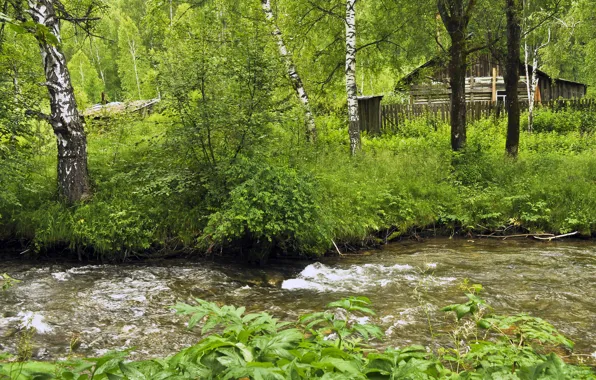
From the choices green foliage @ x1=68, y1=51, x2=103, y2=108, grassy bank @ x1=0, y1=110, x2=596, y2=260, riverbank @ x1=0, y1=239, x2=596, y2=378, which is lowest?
riverbank @ x1=0, y1=239, x2=596, y2=378

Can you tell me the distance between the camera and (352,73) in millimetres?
13602

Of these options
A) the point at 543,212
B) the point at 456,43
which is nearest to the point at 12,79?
the point at 456,43

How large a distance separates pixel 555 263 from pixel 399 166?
5137mm

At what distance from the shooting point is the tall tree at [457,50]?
41.5 feet

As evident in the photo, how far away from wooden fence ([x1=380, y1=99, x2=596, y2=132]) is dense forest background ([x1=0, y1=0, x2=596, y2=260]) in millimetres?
5973

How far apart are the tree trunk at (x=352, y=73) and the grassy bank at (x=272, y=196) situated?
0.55 meters

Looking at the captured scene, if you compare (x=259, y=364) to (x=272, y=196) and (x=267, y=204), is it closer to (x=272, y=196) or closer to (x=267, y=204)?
(x=267, y=204)

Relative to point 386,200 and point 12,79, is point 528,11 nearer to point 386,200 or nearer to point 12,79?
point 386,200

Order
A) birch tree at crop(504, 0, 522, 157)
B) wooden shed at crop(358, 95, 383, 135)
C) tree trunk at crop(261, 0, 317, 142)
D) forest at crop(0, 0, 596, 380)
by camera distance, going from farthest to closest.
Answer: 1. wooden shed at crop(358, 95, 383, 135)
2. tree trunk at crop(261, 0, 317, 142)
3. birch tree at crop(504, 0, 522, 157)
4. forest at crop(0, 0, 596, 380)

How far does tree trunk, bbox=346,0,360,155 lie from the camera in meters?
13.2

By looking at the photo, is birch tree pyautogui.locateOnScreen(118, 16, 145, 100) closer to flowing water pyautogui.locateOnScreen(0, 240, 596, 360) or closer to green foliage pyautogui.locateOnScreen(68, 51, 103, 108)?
green foliage pyautogui.locateOnScreen(68, 51, 103, 108)

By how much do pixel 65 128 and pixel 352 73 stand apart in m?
7.73

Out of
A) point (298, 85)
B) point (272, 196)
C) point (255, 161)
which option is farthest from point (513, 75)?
point (272, 196)

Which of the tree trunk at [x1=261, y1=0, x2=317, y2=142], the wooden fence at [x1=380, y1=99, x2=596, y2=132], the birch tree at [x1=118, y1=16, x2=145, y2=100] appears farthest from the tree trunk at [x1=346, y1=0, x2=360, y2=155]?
the birch tree at [x1=118, y1=16, x2=145, y2=100]
